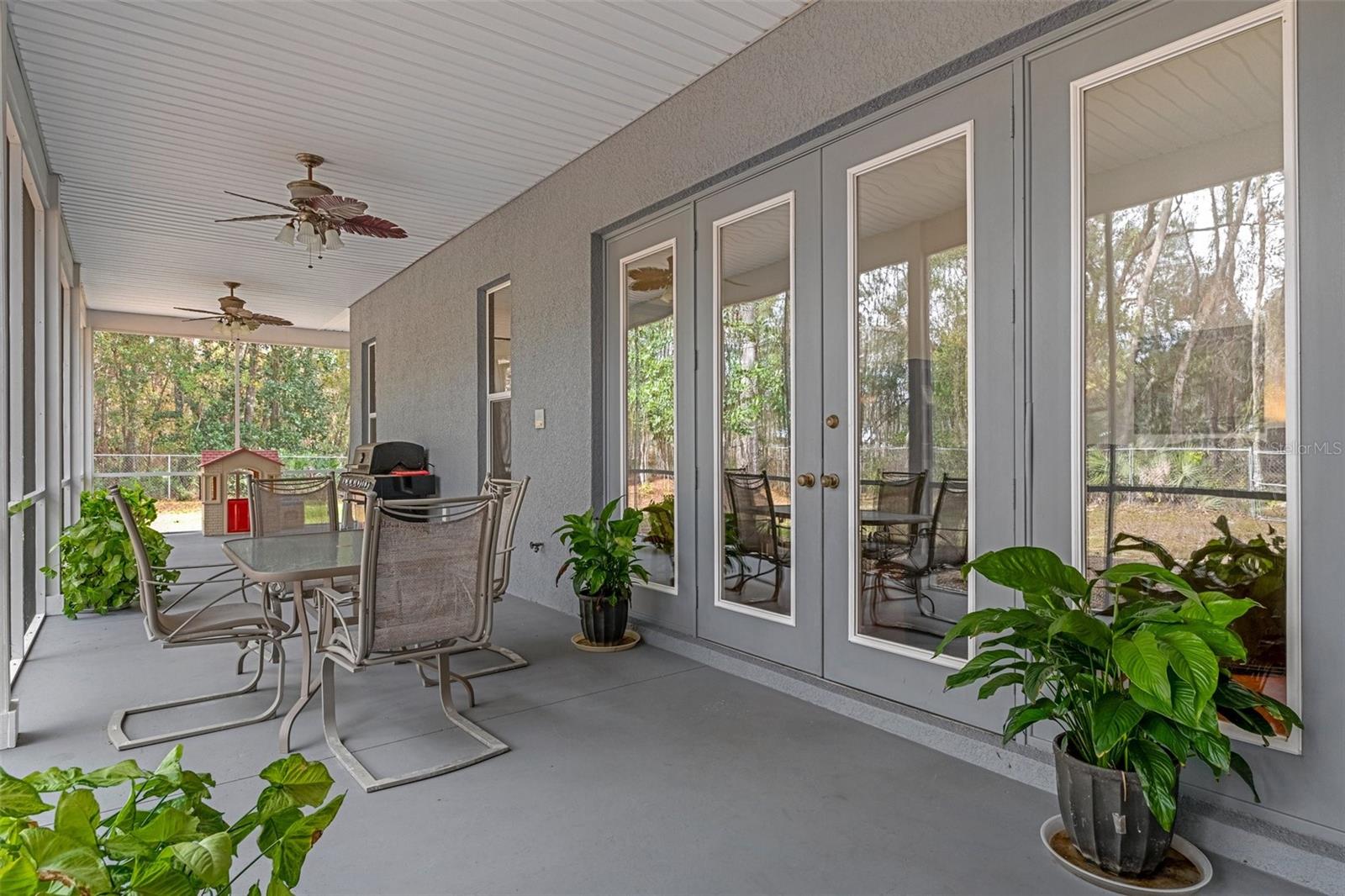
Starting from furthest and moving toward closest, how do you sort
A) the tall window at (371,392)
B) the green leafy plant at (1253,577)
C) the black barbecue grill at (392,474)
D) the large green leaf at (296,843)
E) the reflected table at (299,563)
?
the tall window at (371,392)
the black barbecue grill at (392,474)
the reflected table at (299,563)
the green leafy plant at (1253,577)
the large green leaf at (296,843)

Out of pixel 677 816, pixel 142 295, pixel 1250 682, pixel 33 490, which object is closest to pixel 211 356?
pixel 142 295

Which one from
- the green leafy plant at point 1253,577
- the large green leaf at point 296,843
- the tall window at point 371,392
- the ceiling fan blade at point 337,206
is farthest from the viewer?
the tall window at point 371,392

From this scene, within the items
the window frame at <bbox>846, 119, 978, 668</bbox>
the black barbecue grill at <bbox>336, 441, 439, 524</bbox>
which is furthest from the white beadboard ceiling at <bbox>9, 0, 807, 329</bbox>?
the black barbecue grill at <bbox>336, 441, 439, 524</bbox>

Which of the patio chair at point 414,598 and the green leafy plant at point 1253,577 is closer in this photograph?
the green leafy plant at point 1253,577

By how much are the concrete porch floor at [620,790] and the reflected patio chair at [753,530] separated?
0.50m

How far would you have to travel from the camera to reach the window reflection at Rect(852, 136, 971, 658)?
266 cm

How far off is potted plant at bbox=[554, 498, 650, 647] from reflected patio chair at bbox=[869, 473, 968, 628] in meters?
1.41

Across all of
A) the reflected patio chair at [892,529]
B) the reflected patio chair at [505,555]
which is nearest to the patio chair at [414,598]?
the reflected patio chair at [505,555]

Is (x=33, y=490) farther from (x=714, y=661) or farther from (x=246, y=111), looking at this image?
(x=714, y=661)

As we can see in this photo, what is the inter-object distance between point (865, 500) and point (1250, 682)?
1325 mm

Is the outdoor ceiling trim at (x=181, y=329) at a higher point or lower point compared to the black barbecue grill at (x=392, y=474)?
higher

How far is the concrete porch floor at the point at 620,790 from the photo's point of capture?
186 centimetres

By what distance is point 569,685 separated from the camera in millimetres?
3346

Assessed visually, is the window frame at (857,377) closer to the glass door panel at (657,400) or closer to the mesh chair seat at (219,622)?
A: the glass door panel at (657,400)
